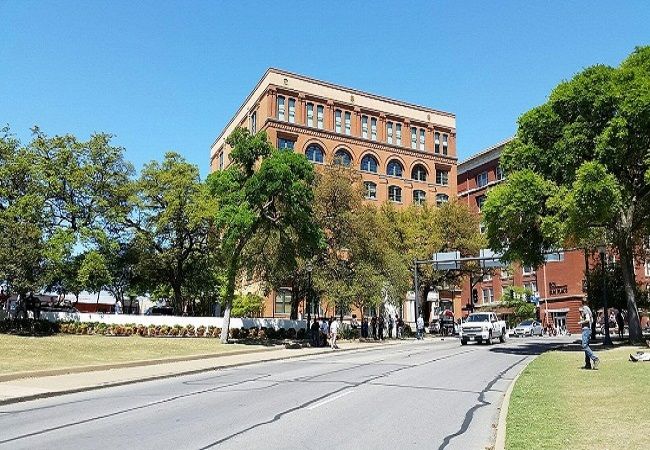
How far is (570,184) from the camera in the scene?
2719 centimetres

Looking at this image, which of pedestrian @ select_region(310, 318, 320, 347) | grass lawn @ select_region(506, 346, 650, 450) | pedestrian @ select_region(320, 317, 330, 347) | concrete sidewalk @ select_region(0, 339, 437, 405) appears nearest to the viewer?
grass lawn @ select_region(506, 346, 650, 450)

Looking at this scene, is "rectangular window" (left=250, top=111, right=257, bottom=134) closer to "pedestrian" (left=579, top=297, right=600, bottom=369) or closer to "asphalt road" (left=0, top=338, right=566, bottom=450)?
"asphalt road" (left=0, top=338, right=566, bottom=450)

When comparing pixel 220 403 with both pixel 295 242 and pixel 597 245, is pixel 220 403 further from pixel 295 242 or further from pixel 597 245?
pixel 597 245

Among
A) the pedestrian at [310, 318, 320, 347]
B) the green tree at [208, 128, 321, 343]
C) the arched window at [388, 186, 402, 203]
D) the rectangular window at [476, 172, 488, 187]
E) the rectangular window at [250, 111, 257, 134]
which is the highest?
the rectangular window at [250, 111, 257, 134]

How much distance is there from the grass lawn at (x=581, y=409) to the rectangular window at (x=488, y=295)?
65.6m

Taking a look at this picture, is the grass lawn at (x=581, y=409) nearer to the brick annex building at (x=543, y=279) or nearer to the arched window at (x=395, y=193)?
the brick annex building at (x=543, y=279)

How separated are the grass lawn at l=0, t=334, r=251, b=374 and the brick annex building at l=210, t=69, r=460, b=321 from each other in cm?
3012

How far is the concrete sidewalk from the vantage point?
14235 mm

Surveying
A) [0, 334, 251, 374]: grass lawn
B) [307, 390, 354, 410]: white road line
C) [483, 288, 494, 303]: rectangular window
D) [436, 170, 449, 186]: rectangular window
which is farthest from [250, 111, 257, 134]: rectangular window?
[307, 390, 354, 410]: white road line

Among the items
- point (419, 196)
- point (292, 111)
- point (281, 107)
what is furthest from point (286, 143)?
point (419, 196)

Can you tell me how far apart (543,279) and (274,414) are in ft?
227

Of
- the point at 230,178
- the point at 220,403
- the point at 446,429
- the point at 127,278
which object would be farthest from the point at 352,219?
the point at 446,429

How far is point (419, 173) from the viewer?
75375 mm

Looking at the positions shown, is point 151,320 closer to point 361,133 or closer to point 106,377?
point 106,377
